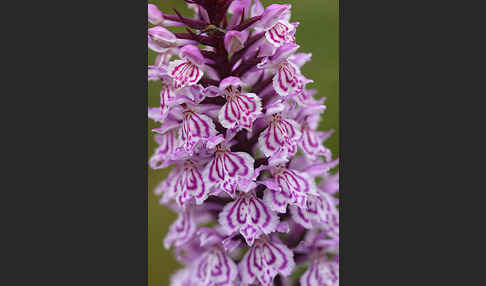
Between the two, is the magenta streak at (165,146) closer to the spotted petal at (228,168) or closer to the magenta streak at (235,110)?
the spotted petal at (228,168)

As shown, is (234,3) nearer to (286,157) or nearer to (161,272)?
(286,157)

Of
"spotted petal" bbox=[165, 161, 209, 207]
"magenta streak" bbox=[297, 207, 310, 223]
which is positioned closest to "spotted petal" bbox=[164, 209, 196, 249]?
"spotted petal" bbox=[165, 161, 209, 207]

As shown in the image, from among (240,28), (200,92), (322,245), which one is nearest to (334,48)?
(240,28)

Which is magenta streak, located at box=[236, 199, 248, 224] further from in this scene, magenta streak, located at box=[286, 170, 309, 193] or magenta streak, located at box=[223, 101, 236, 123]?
magenta streak, located at box=[223, 101, 236, 123]

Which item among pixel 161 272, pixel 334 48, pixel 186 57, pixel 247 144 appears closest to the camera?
pixel 186 57

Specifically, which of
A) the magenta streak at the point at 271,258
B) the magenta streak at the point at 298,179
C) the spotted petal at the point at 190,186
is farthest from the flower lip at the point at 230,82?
the magenta streak at the point at 271,258

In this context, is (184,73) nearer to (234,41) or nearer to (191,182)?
(234,41)
